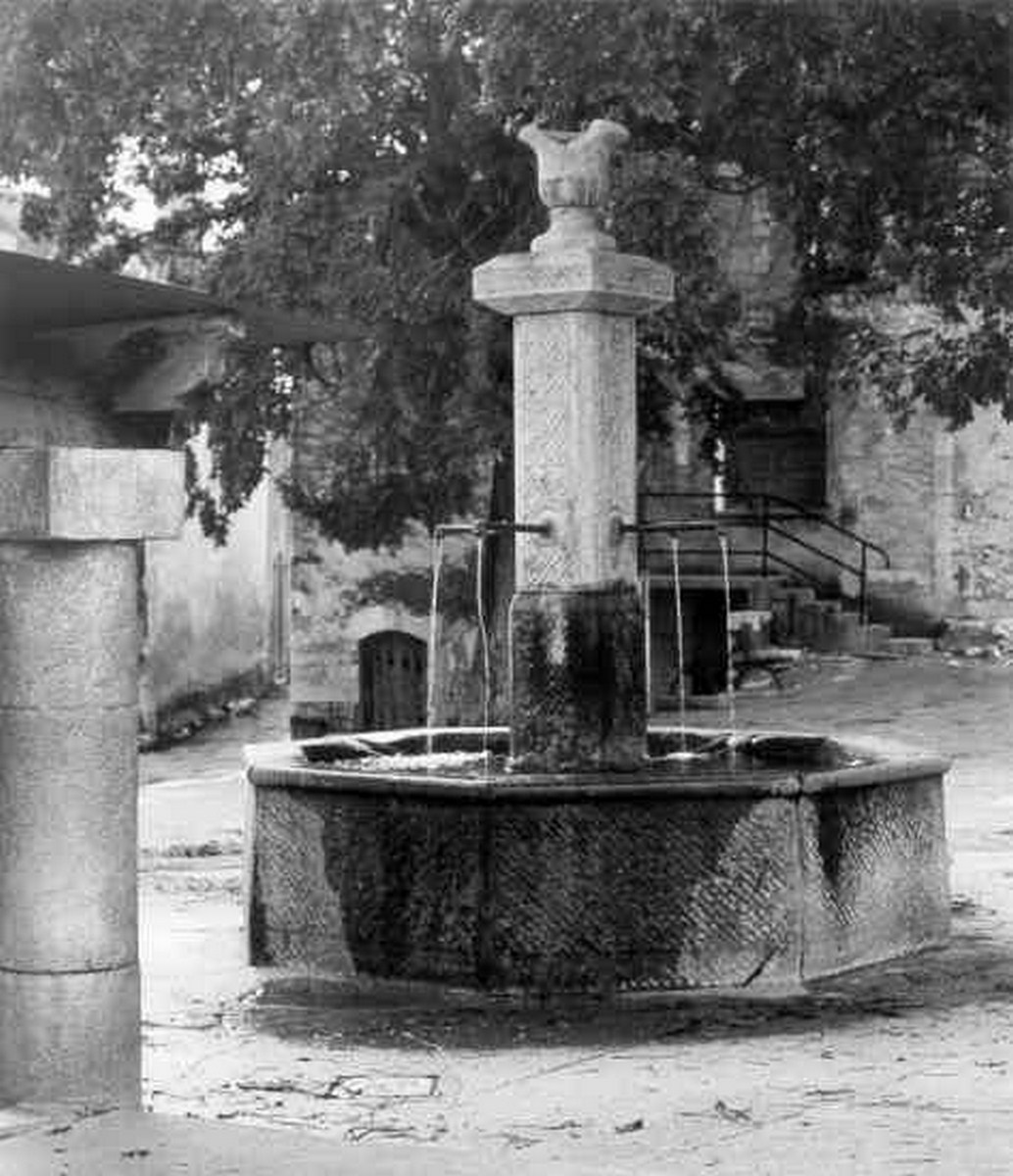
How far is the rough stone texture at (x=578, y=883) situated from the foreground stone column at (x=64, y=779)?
230cm

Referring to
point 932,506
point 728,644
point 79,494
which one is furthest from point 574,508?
point 932,506

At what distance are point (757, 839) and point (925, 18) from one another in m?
9.21

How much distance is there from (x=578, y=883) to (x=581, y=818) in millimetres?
221

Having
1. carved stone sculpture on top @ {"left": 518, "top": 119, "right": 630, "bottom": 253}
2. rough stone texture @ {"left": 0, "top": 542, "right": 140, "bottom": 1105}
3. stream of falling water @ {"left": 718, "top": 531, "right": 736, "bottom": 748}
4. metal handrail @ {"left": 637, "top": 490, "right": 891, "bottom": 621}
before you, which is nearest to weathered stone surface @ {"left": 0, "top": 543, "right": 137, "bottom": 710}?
rough stone texture @ {"left": 0, "top": 542, "right": 140, "bottom": 1105}

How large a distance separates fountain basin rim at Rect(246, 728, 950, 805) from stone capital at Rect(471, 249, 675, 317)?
1.92m

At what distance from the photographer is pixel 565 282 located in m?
9.58

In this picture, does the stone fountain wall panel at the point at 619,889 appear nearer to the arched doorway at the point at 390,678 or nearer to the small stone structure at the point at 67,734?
the small stone structure at the point at 67,734

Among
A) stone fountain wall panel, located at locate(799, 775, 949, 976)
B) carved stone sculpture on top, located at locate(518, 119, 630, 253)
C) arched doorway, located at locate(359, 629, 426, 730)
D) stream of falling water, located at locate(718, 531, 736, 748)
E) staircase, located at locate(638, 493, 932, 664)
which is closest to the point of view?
stone fountain wall panel, located at locate(799, 775, 949, 976)

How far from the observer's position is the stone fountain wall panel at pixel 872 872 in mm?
8375

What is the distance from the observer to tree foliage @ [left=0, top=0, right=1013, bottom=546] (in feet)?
50.5

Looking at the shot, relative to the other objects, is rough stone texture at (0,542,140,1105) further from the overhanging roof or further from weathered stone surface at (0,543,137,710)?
the overhanging roof

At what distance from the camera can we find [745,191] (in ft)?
58.4

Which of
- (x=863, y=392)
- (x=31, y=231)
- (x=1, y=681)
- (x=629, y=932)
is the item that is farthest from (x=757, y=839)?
(x=863, y=392)

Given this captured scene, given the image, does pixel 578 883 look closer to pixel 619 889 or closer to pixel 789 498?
pixel 619 889
